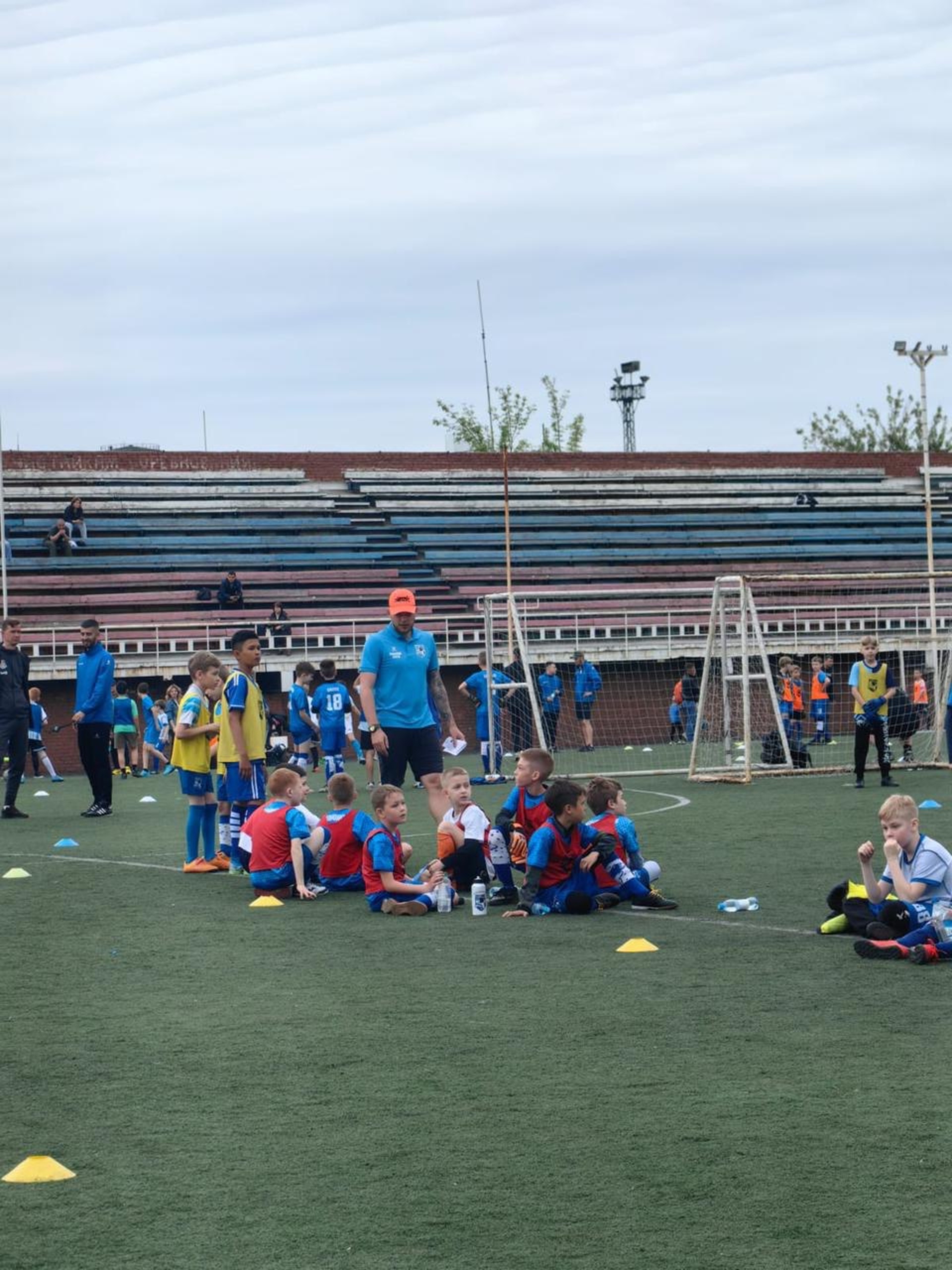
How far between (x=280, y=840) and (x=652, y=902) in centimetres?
248

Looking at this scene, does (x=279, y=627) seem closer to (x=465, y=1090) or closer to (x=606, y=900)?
(x=606, y=900)

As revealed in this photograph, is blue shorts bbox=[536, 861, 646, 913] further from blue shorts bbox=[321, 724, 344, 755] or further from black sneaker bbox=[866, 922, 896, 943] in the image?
blue shorts bbox=[321, 724, 344, 755]

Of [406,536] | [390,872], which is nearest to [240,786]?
[390,872]

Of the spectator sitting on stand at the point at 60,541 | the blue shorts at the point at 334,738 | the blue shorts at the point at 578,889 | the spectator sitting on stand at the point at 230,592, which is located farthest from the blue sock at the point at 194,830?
the spectator sitting on stand at the point at 60,541

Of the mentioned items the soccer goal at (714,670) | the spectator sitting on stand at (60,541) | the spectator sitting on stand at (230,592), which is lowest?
the soccer goal at (714,670)

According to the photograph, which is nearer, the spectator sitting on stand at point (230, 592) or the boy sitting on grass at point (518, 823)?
the boy sitting on grass at point (518, 823)

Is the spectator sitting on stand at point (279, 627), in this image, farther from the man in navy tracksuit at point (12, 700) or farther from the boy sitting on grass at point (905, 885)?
the boy sitting on grass at point (905, 885)

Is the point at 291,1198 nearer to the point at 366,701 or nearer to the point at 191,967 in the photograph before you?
the point at 191,967

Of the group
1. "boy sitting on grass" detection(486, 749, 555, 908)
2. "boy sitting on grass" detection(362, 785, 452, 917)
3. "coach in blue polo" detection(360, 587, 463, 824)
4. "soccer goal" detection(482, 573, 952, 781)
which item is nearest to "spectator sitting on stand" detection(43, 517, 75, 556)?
"soccer goal" detection(482, 573, 952, 781)

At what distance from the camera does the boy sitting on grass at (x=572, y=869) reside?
9.46 metres

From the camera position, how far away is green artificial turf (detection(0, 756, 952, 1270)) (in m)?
4.15

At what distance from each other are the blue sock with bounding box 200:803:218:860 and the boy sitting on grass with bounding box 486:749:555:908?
9.25ft

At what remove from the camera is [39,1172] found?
184 inches

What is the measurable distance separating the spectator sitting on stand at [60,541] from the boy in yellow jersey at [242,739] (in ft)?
87.8
